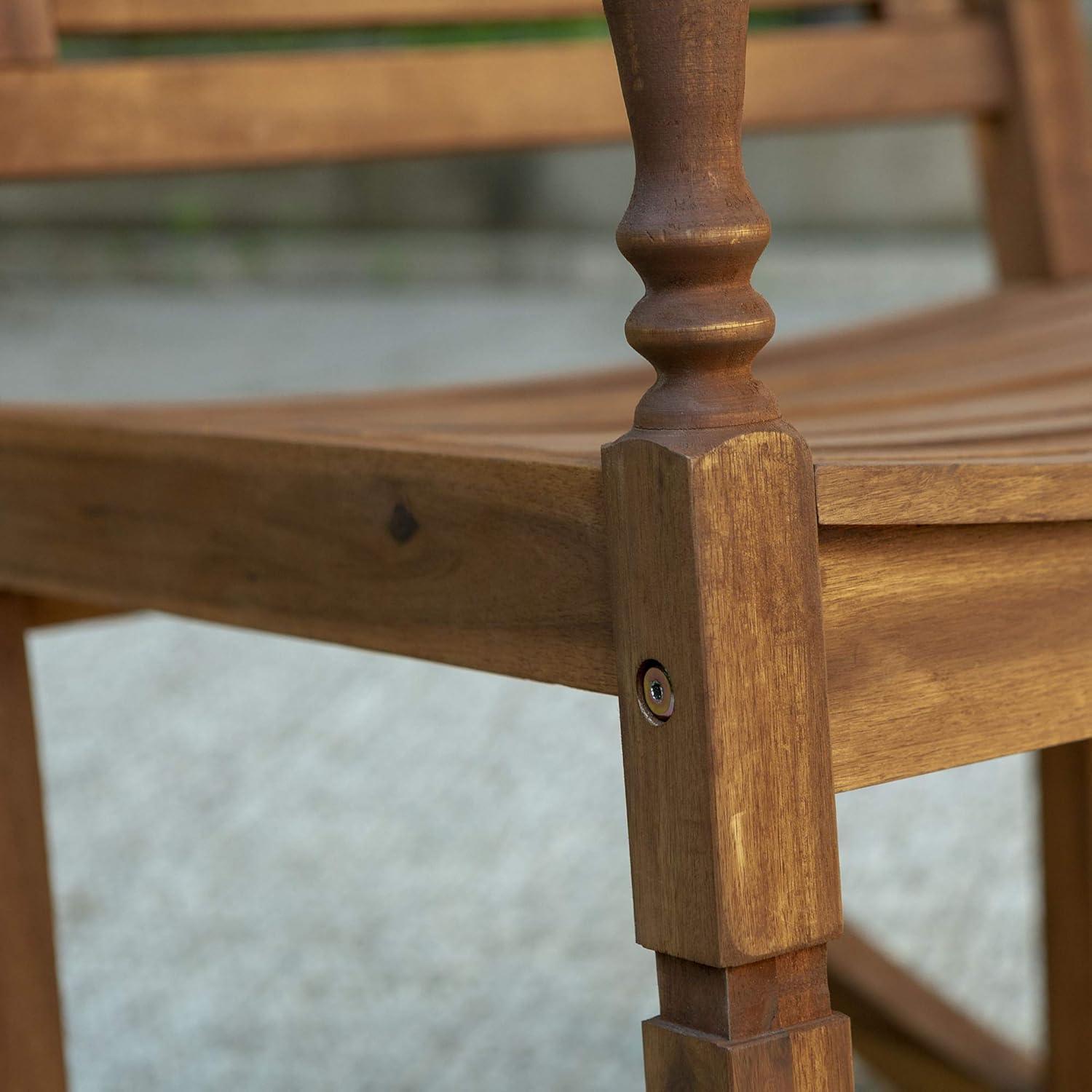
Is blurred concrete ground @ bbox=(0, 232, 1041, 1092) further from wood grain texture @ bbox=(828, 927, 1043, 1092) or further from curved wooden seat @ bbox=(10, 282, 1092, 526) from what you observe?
curved wooden seat @ bbox=(10, 282, 1092, 526)

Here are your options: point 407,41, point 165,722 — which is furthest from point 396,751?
point 407,41

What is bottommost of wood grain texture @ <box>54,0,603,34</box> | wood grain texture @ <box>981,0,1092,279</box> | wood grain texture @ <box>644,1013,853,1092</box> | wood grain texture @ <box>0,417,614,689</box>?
wood grain texture @ <box>644,1013,853,1092</box>

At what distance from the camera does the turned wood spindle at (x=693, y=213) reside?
344mm

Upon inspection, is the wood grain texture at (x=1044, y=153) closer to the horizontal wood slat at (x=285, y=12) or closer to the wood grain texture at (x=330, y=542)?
the horizontal wood slat at (x=285, y=12)

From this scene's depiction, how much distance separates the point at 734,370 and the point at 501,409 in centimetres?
34

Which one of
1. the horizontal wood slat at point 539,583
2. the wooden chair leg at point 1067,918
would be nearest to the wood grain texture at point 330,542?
the horizontal wood slat at point 539,583

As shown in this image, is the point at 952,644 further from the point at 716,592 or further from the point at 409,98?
the point at 409,98

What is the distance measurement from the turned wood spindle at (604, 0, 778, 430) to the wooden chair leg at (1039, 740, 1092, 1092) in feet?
1.72

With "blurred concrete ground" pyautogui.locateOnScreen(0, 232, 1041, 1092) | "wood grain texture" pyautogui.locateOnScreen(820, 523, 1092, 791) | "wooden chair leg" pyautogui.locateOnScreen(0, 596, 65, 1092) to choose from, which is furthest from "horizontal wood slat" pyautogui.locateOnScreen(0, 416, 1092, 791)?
"blurred concrete ground" pyautogui.locateOnScreen(0, 232, 1041, 1092)

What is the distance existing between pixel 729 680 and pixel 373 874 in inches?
38.8

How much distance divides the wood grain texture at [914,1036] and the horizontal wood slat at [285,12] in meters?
0.49

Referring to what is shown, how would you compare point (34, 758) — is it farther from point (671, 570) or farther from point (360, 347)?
point (360, 347)

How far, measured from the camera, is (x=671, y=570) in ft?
1.15

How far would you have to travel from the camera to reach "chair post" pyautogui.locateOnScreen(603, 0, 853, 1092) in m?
0.34
